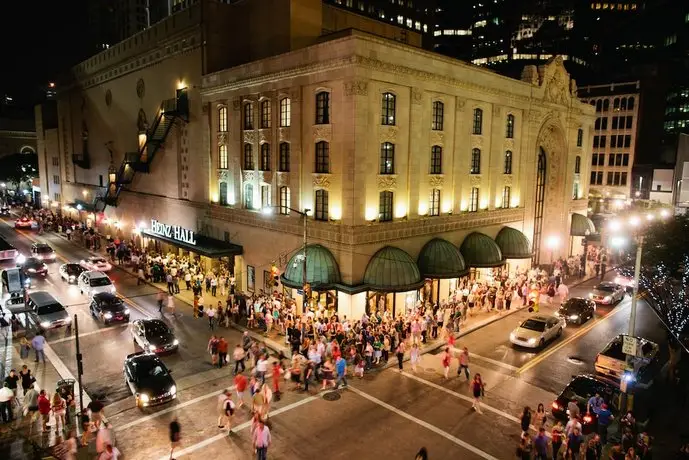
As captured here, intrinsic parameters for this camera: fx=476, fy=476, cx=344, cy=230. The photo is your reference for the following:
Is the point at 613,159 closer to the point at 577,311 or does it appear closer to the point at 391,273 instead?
the point at 577,311

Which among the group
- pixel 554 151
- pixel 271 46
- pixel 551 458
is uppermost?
pixel 271 46

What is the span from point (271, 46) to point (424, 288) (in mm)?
21512

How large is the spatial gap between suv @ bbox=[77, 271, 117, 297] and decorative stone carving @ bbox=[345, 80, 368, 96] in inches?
857

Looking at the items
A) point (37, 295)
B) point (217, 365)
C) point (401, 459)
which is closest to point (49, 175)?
point (37, 295)

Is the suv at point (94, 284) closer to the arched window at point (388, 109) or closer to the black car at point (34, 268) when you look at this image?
the black car at point (34, 268)

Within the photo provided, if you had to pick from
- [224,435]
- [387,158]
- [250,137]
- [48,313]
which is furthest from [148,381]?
[250,137]

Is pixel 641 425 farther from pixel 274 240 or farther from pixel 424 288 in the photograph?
pixel 274 240

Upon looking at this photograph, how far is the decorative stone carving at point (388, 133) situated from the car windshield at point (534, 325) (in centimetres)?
1308

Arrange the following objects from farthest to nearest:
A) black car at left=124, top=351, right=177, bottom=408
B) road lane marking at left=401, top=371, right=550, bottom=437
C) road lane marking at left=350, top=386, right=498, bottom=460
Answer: black car at left=124, top=351, right=177, bottom=408, road lane marking at left=401, top=371, right=550, bottom=437, road lane marking at left=350, top=386, right=498, bottom=460

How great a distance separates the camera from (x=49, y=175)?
80.3 metres

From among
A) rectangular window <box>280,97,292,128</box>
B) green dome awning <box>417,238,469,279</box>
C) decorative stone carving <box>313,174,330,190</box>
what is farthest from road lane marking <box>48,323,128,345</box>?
green dome awning <box>417,238,469,279</box>

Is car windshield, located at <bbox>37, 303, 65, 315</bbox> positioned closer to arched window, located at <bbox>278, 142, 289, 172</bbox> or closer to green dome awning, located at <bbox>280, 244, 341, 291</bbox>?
green dome awning, located at <bbox>280, 244, 341, 291</bbox>

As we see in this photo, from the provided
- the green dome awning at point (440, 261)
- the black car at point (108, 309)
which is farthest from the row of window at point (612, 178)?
the black car at point (108, 309)

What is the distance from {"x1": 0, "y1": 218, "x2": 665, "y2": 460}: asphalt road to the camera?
16562 mm
